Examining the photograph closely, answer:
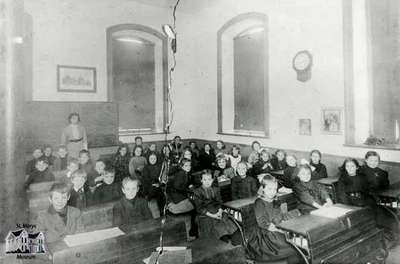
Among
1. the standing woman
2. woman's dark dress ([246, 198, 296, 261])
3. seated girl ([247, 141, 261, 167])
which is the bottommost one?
woman's dark dress ([246, 198, 296, 261])

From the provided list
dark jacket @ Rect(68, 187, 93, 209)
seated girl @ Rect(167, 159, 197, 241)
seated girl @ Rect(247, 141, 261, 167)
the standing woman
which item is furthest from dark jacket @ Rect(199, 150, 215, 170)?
dark jacket @ Rect(68, 187, 93, 209)

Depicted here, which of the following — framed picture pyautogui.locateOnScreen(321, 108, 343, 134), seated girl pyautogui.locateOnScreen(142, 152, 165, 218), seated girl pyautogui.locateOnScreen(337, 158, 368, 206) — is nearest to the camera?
seated girl pyautogui.locateOnScreen(142, 152, 165, 218)

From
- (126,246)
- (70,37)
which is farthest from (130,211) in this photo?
(70,37)

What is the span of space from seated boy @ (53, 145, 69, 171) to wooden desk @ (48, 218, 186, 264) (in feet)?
13.5

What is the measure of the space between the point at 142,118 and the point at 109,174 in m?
4.95

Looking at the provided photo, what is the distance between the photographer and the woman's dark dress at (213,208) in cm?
390

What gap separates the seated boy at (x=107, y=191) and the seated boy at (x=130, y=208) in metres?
0.70

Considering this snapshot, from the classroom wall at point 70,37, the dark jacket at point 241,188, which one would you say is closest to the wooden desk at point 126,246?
the dark jacket at point 241,188

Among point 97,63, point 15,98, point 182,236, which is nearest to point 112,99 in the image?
point 97,63

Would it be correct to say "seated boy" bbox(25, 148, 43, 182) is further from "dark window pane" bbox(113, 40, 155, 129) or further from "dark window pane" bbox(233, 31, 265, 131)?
"dark window pane" bbox(233, 31, 265, 131)

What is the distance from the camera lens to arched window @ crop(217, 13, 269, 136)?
798 centimetres

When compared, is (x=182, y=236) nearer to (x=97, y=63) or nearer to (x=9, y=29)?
(x=9, y=29)

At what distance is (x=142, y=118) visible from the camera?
371 inches

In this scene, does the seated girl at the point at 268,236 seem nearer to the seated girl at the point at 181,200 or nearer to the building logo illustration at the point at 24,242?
the seated girl at the point at 181,200
